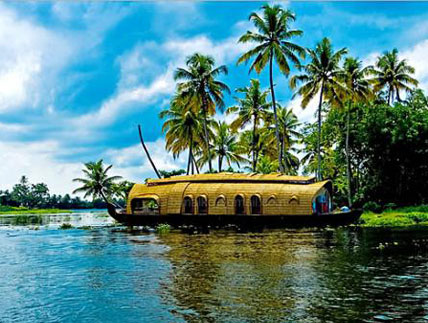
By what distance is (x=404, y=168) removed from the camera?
108ft

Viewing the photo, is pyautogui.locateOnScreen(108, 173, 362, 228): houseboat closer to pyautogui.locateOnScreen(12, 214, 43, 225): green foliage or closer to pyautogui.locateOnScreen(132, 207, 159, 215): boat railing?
pyautogui.locateOnScreen(132, 207, 159, 215): boat railing

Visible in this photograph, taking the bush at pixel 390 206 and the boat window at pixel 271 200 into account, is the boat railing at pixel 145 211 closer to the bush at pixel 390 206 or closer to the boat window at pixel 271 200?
the boat window at pixel 271 200

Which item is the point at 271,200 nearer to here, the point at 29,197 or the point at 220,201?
the point at 220,201

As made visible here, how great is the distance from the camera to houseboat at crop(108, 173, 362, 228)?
78.1ft

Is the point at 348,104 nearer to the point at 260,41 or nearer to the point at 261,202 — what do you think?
the point at 260,41

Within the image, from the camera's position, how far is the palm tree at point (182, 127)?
3697cm

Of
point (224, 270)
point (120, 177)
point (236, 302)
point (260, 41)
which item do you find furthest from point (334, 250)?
point (120, 177)

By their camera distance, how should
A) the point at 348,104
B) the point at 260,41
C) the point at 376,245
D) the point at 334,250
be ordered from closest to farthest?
the point at 334,250 < the point at 376,245 < the point at 260,41 < the point at 348,104

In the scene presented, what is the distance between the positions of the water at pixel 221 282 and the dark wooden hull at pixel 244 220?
6.48 m

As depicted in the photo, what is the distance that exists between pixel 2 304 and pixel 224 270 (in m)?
4.94

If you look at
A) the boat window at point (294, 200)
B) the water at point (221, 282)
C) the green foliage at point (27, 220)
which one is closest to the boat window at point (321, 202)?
the boat window at point (294, 200)

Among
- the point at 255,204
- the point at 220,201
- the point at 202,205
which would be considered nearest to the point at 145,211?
the point at 202,205

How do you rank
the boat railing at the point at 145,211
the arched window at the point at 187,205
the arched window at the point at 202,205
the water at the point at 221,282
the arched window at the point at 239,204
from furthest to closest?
1. the boat railing at the point at 145,211
2. the arched window at the point at 187,205
3. the arched window at the point at 202,205
4. the arched window at the point at 239,204
5. the water at the point at 221,282

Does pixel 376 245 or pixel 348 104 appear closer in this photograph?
pixel 376 245
